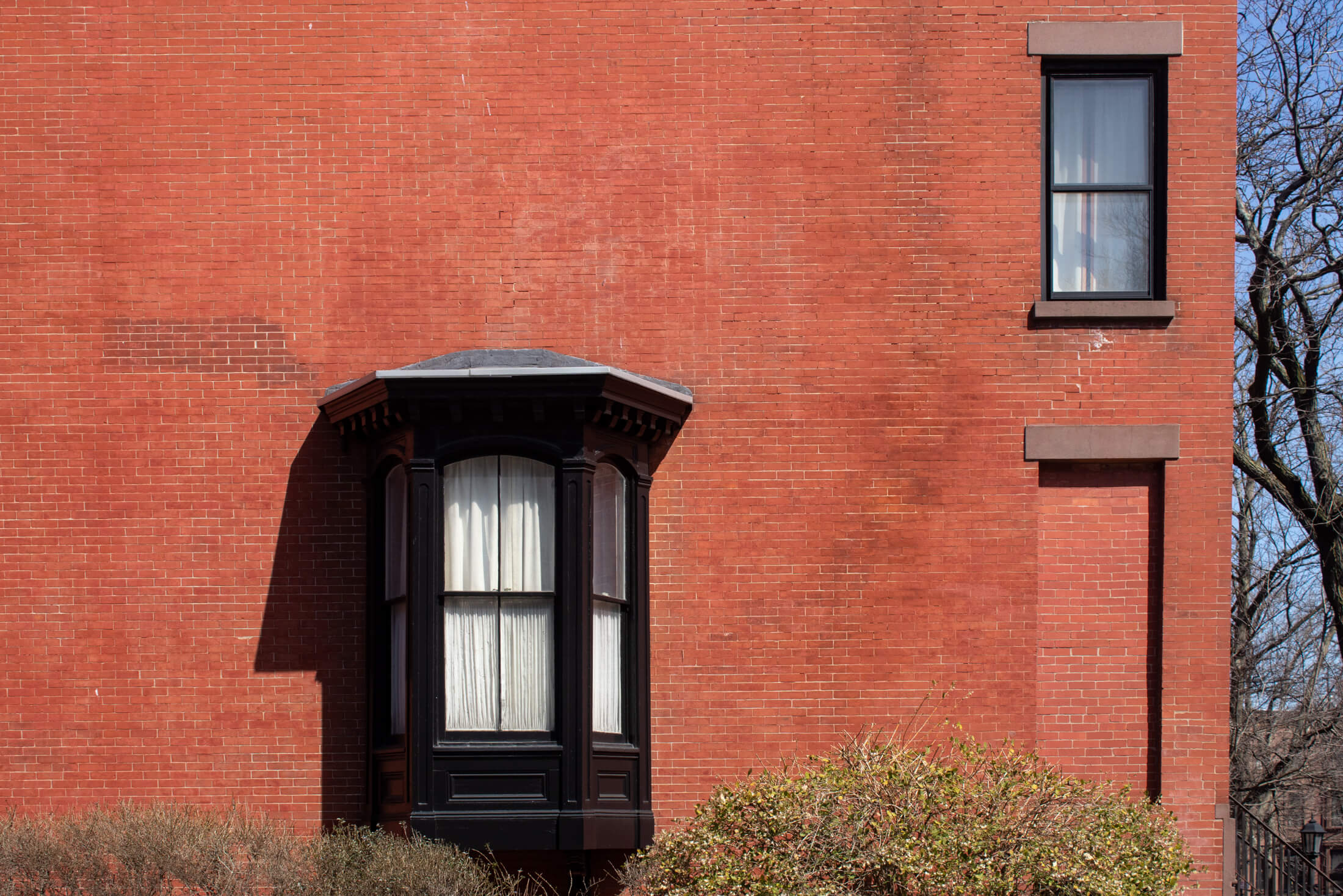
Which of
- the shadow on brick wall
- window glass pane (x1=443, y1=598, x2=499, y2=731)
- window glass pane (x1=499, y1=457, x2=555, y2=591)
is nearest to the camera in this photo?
window glass pane (x1=443, y1=598, x2=499, y2=731)

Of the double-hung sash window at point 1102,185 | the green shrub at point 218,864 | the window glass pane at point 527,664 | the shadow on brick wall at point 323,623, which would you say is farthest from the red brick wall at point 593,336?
the green shrub at point 218,864

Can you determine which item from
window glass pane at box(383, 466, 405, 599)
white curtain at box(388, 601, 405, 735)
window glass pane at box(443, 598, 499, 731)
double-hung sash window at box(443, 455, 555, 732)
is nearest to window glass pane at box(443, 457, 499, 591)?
double-hung sash window at box(443, 455, 555, 732)

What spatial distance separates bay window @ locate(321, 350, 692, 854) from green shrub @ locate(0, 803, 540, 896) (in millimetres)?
709

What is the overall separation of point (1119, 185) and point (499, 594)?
677 cm

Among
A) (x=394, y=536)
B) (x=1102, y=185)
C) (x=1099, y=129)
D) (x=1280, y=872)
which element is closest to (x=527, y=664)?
(x=394, y=536)

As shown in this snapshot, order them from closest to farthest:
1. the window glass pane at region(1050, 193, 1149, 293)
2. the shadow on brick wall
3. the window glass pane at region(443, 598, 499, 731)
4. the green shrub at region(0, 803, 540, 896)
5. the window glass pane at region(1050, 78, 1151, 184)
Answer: the green shrub at region(0, 803, 540, 896) < the window glass pane at region(443, 598, 499, 731) < the shadow on brick wall < the window glass pane at region(1050, 193, 1149, 293) < the window glass pane at region(1050, 78, 1151, 184)

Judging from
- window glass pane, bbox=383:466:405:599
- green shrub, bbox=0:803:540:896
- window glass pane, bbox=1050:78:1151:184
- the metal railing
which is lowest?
the metal railing

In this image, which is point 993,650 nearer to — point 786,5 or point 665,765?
point 665,765

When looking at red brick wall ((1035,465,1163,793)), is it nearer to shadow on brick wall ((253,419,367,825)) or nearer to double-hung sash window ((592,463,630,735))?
double-hung sash window ((592,463,630,735))

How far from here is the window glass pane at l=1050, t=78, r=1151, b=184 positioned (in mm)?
12703

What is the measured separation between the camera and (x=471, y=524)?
1170 centimetres

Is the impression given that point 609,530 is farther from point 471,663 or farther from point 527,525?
point 471,663

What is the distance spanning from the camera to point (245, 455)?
1234 centimetres

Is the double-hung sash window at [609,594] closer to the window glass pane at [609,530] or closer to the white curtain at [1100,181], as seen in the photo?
the window glass pane at [609,530]
